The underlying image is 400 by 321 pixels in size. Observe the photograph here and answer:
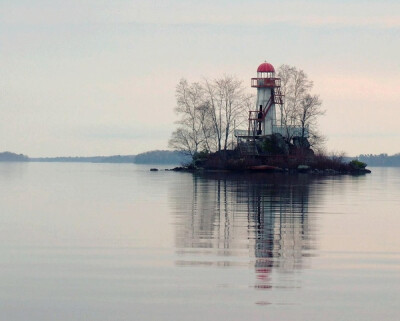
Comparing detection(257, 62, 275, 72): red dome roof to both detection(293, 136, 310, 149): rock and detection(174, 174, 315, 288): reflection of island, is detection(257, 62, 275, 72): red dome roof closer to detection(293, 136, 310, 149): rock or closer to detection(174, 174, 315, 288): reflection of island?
detection(293, 136, 310, 149): rock

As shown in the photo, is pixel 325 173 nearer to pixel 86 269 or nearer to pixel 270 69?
pixel 270 69

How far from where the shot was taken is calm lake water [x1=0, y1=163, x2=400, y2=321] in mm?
11906

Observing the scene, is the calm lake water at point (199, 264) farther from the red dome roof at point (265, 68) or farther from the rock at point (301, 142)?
the rock at point (301, 142)

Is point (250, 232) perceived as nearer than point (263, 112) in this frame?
Yes

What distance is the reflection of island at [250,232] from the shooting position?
16.7 meters

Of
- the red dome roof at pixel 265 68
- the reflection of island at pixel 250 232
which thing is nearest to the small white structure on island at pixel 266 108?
the red dome roof at pixel 265 68

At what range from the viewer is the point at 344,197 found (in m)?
41.0

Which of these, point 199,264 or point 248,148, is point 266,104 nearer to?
point 248,148

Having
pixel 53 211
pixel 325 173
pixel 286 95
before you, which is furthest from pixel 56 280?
pixel 286 95

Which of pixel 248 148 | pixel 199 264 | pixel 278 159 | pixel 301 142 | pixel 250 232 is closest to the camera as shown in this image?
pixel 199 264

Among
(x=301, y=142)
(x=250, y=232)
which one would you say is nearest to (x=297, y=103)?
(x=301, y=142)

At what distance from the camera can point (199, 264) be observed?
1611 centimetres

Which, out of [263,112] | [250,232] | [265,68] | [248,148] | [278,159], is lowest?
[250,232]

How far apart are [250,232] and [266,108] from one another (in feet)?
258
